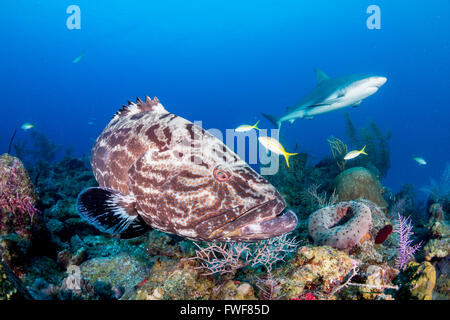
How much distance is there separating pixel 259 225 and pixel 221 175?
0.61 metres

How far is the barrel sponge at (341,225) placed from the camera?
3848 millimetres

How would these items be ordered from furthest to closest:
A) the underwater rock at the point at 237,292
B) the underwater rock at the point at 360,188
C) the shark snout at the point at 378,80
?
the shark snout at the point at 378,80, the underwater rock at the point at 360,188, the underwater rock at the point at 237,292

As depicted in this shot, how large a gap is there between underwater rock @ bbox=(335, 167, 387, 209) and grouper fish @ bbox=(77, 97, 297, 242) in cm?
656

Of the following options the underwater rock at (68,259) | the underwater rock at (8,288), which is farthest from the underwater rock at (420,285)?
the underwater rock at (68,259)

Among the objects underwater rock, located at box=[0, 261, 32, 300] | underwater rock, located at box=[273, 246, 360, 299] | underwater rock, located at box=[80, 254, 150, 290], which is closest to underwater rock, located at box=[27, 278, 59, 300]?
underwater rock, located at box=[80, 254, 150, 290]

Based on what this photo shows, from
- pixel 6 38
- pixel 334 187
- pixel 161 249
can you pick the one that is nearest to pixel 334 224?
pixel 161 249

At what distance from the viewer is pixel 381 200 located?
316 inches

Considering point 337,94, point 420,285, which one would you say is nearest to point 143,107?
point 420,285

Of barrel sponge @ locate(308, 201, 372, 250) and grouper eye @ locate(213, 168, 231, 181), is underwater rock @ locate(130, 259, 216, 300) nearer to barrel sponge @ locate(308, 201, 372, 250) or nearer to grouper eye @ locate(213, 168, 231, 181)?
grouper eye @ locate(213, 168, 231, 181)

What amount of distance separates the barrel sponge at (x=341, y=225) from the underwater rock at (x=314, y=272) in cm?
121

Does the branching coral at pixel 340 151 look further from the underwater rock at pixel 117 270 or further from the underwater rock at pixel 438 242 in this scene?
the underwater rock at pixel 117 270

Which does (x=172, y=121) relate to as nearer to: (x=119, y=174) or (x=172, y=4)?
(x=119, y=174)

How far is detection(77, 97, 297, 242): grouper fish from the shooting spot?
7.43ft

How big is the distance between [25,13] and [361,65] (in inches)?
6856
